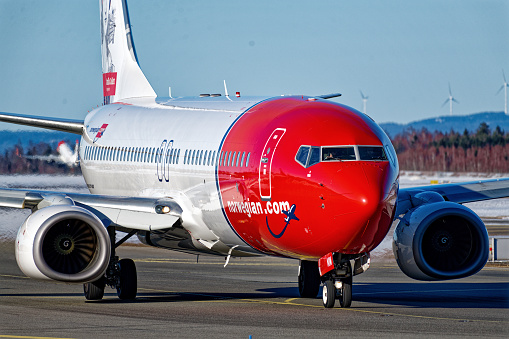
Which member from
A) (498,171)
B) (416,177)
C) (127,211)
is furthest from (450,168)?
(127,211)

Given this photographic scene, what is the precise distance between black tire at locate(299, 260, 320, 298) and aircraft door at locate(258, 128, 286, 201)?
4.59 metres

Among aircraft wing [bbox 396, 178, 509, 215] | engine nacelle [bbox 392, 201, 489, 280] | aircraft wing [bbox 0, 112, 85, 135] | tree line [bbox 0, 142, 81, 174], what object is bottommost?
engine nacelle [bbox 392, 201, 489, 280]

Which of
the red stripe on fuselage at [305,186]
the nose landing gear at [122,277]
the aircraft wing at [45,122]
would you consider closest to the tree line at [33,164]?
the aircraft wing at [45,122]

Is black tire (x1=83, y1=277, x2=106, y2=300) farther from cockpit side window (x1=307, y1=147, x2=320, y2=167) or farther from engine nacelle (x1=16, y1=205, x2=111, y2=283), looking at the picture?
cockpit side window (x1=307, y1=147, x2=320, y2=167)

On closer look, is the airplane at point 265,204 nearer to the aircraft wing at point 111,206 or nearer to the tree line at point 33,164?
the aircraft wing at point 111,206

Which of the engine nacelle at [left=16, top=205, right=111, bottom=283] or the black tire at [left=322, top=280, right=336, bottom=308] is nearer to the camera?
the black tire at [left=322, top=280, right=336, bottom=308]

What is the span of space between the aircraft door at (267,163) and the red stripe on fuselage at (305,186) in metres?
0.02

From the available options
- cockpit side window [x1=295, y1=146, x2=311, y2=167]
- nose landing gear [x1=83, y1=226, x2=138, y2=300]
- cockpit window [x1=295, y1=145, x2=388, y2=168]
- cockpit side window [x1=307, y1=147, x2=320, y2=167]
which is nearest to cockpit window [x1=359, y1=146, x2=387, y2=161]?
cockpit window [x1=295, y1=145, x2=388, y2=168]

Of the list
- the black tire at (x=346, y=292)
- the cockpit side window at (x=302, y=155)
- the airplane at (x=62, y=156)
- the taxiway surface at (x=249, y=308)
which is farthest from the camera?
the airplane at (x=62, y=156)

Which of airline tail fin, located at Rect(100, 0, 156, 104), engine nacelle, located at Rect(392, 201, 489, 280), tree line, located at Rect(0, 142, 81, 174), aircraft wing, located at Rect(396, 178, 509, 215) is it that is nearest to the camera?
engine nacelle, located at Rect(392, 201, 489, 280)

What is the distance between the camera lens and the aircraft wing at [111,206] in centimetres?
2472

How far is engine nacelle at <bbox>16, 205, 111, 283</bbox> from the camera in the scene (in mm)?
22531

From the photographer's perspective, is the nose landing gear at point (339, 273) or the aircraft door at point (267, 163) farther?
the aircraft door at point (267, 163)

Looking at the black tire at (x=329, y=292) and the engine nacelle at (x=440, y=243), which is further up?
the engine nacelle at (x=440, y=243)
